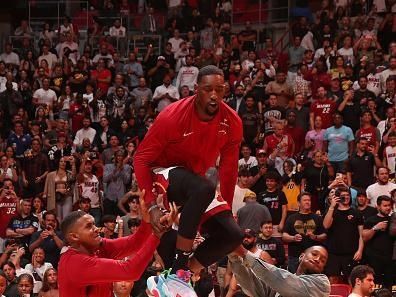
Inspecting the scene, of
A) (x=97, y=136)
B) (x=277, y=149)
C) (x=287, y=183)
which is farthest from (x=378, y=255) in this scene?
(x=97, y=136)

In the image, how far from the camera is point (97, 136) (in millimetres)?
18453

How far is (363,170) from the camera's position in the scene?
15352 millimetres

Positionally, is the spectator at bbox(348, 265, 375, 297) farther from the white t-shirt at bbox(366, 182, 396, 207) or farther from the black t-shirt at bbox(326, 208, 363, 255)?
the white t-shirt at bbox(366, 182, 396, 207)

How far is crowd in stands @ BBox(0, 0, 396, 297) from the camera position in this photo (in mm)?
13281

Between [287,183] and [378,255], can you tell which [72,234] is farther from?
[287,183]

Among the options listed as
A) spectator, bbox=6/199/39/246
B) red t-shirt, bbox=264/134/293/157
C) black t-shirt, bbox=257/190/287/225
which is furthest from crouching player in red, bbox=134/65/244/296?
red t-shirt, bbox=264/134/293/157

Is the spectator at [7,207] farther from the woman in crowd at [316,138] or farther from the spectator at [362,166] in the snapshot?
the spectator at [362,166]

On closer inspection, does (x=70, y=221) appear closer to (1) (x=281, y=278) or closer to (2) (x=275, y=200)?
(1) (x=281, y=278)

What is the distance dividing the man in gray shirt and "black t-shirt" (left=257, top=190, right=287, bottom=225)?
6.52m

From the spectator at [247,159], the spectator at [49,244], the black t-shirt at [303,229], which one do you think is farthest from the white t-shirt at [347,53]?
the spectator at [49,244]

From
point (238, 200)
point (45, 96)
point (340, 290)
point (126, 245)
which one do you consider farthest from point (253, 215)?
point (45, 96)

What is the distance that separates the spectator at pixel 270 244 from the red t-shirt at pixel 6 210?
4725 millimetres

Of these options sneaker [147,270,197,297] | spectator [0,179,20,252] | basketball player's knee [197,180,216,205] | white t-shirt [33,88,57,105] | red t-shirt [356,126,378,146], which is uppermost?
basketball player's knee [197,180,216,205]

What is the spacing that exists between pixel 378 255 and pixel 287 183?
2.41 m
